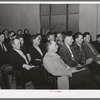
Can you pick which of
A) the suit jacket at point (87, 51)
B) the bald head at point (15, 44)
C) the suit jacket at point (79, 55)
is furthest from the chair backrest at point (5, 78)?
the suit jacket at point (87, 51)

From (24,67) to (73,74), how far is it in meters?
0.87

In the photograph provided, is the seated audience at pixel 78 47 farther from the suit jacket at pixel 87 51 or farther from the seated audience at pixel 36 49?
the seated audience at pixel 36 49

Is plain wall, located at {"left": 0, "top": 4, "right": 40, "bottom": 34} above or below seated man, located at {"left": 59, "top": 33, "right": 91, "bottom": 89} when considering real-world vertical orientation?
above

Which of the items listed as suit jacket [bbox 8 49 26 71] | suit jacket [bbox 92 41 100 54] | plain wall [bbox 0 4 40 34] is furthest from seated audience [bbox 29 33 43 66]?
suit jacket [bbox 92 41 100 54]

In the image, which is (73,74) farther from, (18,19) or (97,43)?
(18,19)

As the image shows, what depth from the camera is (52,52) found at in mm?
3197

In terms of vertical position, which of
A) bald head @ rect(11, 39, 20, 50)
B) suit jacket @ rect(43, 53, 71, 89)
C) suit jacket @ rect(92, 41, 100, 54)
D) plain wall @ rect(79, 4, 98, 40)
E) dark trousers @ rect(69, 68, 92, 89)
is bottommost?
dark trousers @ rect(69, 68, 92, 89)

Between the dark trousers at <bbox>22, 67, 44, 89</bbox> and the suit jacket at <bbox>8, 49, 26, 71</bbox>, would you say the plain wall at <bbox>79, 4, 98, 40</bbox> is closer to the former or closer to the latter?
the dark trousers at <bbox>22, 67, 44, 89</bbox>

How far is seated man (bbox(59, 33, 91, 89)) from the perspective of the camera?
3.05 meters

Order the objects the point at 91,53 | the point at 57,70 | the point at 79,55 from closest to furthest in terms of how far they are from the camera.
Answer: the point at 57,70 < the point at 79,55 < the point at 91,53

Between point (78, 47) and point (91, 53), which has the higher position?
point (78, 47)

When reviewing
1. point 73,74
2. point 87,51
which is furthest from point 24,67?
point 87,51

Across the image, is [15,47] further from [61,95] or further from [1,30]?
[61,95]

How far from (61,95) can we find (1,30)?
1376 millimetres
